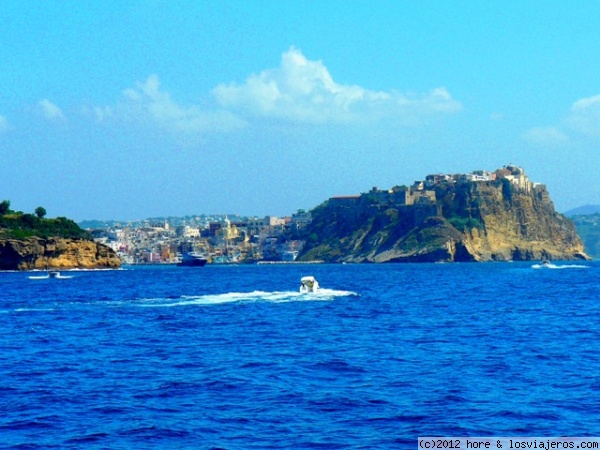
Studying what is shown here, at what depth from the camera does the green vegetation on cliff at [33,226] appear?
502 feet

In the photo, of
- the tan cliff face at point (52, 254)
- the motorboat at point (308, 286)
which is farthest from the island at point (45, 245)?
the motorboat at point (308, 286)

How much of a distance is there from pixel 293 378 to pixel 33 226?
141837mm

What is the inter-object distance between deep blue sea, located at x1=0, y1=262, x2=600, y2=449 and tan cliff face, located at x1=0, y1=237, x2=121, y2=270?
103640 millimetres

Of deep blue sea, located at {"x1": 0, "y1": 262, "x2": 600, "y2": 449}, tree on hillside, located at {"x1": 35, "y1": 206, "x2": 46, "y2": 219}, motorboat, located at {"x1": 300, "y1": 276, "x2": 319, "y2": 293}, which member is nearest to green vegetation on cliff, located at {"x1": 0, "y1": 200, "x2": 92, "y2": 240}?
tree on hillside, located at {"x1": 35, "y1": 206, "x2": 46, "y2": 219}

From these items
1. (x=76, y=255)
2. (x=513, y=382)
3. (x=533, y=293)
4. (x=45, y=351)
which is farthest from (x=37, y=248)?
(x=513, y=382)

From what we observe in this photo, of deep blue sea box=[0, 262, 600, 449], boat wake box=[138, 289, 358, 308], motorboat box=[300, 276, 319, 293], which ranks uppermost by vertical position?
motorboat box=[300, 276, 319, 293]

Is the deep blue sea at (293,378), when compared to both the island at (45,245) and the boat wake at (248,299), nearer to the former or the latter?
the boat wake at (248,299)

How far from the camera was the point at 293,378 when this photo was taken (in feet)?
85.0

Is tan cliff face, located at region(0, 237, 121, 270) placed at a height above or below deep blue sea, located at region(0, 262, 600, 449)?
above

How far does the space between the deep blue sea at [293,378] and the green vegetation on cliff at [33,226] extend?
354ft

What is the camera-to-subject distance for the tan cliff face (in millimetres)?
149125

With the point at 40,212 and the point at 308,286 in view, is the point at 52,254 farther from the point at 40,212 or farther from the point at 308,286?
the point at 308,286

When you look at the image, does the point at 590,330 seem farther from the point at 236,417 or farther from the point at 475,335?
the point at 236,417

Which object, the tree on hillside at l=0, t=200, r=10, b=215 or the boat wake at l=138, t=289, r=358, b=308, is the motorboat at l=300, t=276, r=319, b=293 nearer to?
the boat wake at l=138, t=289, r=358, b=308
